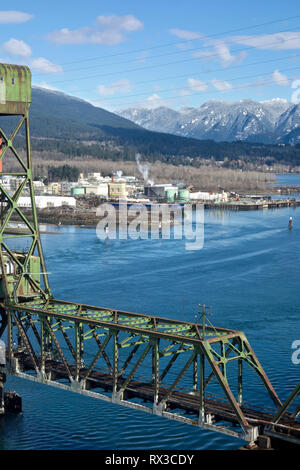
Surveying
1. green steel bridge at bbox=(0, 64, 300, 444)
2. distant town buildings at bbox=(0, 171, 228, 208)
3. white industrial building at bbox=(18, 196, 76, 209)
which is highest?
distant town buildings at bbox=(0, 171, 228, 208)

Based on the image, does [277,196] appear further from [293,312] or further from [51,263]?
[293,312]

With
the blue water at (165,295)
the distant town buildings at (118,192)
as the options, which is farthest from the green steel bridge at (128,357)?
the distant town buildings at (118,192)

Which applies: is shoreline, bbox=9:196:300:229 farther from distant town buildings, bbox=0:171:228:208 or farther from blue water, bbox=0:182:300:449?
blue water, bbox=0:182:300:449

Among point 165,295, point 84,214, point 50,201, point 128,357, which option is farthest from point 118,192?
point 128,357

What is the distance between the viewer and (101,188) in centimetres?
13175

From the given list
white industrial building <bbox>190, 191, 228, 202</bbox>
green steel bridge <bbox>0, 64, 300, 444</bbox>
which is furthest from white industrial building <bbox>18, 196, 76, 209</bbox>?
green steel bridge <bbox>0, 64, 300, 444</bbox>

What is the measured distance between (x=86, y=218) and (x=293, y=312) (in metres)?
61.5

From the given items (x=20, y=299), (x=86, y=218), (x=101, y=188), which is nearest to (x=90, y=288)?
(x=20, y=299)

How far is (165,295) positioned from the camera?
1714 inches

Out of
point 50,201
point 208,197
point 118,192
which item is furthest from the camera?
point 208,197

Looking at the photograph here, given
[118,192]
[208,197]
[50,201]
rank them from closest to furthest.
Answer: [50,201]
[118,192]
[208,197]

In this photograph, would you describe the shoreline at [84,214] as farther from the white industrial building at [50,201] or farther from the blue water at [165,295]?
the blue water at [165,295]

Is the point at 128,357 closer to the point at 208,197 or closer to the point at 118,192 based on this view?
the point at 118,192

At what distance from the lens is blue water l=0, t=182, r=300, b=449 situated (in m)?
21.7
